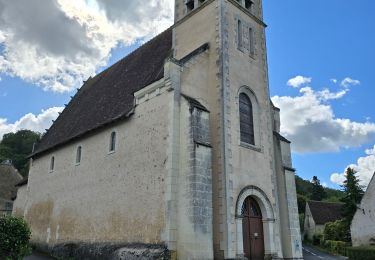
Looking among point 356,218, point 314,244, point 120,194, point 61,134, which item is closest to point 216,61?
point 120,194

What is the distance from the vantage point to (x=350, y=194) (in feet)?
123

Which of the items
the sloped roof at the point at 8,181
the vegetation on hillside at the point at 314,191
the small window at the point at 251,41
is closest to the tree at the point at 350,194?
the small window at the point at 251,41

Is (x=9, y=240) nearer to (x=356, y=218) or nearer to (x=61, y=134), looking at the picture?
(x=61, y=134)

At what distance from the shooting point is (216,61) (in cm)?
1711

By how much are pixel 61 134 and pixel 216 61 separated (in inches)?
507

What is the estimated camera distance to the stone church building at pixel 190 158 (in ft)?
46.9

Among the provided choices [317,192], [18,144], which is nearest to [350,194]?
[317,192]

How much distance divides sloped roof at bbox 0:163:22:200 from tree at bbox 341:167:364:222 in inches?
1357

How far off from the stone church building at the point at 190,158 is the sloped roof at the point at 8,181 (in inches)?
801

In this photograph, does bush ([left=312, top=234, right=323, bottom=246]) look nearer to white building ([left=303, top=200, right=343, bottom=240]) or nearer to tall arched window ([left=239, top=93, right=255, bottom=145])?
white building ([left=303, top=200, right=343, bottom=240])

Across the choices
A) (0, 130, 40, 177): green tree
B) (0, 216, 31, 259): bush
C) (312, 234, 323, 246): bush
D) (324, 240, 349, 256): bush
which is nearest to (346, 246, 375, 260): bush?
(324, 240, 349, 256): bush

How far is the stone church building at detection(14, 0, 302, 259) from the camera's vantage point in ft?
46.9

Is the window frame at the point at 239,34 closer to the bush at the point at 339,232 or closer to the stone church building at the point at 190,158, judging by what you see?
the stone church building at the point at 190,158

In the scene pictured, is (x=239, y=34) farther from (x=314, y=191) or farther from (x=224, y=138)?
(x=314, y=191)
